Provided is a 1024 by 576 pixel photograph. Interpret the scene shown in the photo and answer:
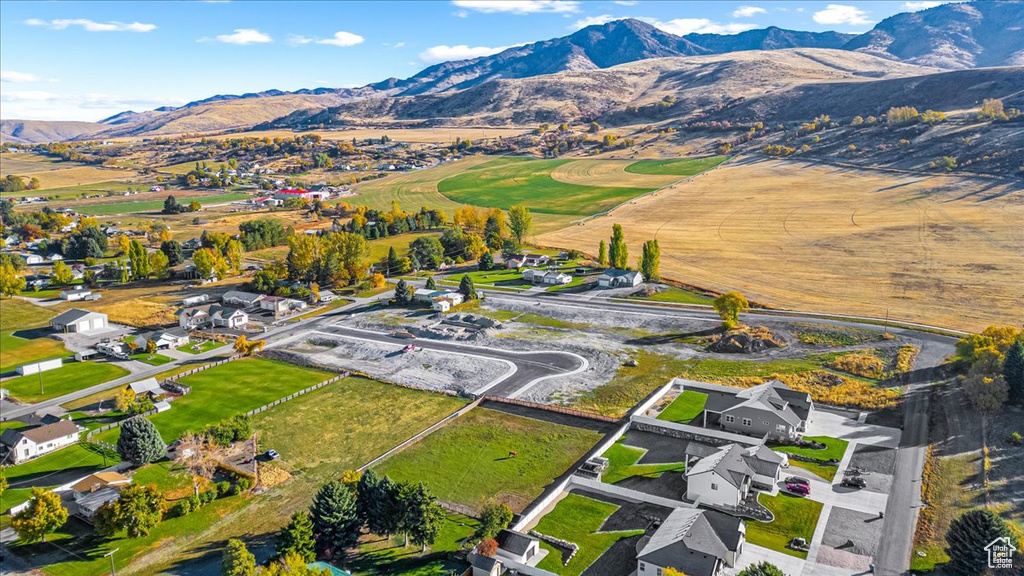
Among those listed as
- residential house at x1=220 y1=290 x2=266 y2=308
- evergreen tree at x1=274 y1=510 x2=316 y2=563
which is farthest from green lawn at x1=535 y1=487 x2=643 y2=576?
residential house at x1=220 y1=290 x2=266 y2=308

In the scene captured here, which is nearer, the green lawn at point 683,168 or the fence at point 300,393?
the fence at point 300,393

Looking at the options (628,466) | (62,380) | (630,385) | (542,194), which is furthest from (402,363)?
(542,194)

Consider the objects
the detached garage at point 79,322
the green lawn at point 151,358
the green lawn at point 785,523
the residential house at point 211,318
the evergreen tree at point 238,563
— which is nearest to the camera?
the evergreen tree at point 238,563

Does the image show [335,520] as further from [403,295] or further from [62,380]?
[403,295]

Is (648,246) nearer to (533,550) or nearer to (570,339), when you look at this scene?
(570,339)

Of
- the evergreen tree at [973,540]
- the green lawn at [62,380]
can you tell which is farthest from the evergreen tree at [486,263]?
the evergreen tree at [973,540]

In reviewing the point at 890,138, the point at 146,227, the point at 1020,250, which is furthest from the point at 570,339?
the point at 890,138

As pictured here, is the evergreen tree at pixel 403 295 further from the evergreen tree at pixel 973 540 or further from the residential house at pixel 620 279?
the evergreen tree at pixel 973 540
